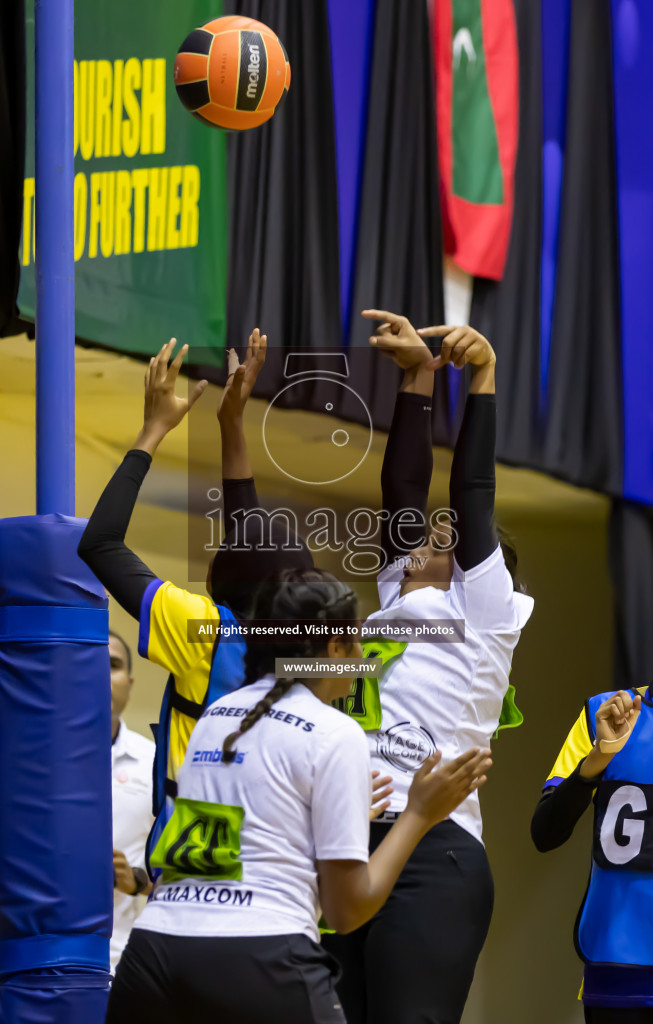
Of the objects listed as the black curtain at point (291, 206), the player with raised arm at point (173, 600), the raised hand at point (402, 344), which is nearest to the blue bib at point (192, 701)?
the player with raised arm at point (173, 600)

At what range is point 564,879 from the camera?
7750 millimetres

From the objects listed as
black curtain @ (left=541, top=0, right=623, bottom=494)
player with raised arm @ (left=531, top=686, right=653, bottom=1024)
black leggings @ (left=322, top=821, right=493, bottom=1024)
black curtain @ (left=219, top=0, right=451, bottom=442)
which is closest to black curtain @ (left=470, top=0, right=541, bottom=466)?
black curtain @ (left=541, top=0, right=623, bottom=494)

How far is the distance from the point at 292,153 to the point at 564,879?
4.62m

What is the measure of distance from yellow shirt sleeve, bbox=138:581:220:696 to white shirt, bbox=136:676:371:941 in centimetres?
52

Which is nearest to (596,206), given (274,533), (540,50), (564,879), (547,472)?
(540,50)

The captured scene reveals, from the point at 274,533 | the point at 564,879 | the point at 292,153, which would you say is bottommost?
the point at 564,879

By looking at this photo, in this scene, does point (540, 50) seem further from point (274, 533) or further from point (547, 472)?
point (274, 533)

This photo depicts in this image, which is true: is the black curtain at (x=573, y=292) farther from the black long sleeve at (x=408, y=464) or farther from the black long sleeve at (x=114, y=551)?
the black long sleeve at (x=114, y=551)

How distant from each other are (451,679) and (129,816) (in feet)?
8.48

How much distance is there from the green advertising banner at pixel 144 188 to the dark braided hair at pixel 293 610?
3.12 metres

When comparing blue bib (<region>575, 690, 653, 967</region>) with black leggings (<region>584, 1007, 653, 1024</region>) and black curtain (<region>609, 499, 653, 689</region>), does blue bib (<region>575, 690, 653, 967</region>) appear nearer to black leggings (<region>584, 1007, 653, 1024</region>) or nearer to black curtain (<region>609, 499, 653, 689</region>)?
black leggings (<region>584, 1007, 653, 1024</region>)

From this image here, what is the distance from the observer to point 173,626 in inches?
102

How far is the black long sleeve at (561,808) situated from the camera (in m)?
3.38

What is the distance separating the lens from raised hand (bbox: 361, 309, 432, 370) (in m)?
2.88
